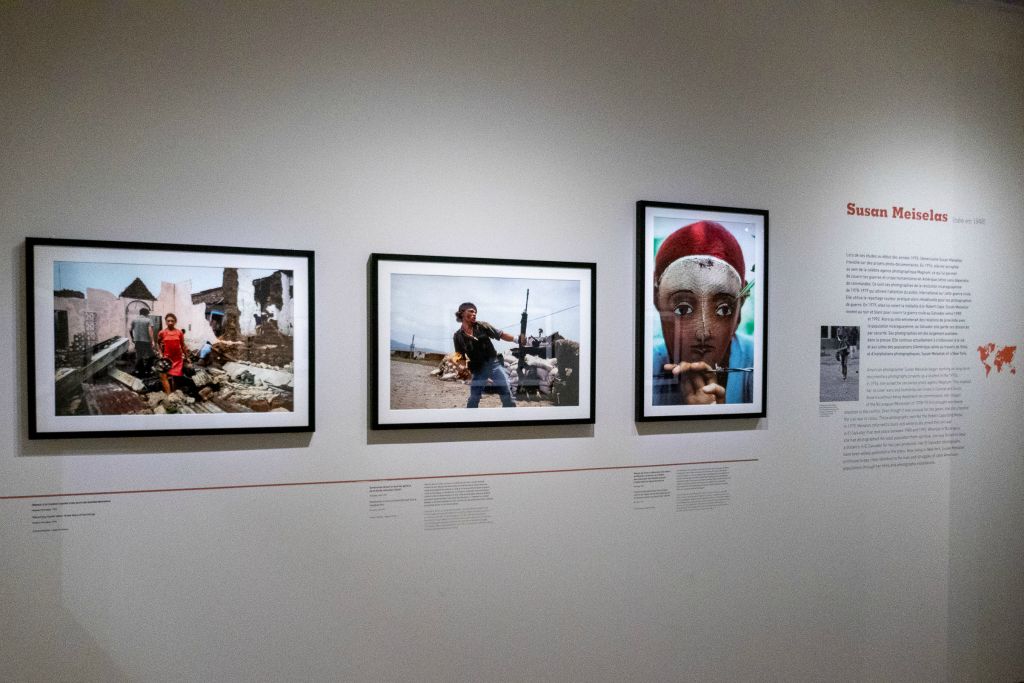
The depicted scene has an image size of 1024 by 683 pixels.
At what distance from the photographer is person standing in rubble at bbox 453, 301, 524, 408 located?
93.2 inches

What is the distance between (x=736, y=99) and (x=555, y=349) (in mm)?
1258

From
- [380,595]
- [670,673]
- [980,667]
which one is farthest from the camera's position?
[980,667]

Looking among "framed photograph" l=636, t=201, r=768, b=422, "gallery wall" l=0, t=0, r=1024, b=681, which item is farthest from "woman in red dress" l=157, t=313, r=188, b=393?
"framed photograph" l=636, t=201, r=768, b=422

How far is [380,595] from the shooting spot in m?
2.33

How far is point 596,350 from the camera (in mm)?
2525

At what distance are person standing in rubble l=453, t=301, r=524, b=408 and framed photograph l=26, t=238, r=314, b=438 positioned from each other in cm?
51

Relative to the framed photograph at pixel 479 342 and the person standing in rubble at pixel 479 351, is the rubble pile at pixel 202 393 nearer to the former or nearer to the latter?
the framed photograph at pixel 479 342

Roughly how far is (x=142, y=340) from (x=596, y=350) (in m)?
1.50

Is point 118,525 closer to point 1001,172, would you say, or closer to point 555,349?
point 555,349

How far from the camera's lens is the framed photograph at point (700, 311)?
2.58 m

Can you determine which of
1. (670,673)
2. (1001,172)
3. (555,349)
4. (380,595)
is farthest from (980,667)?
(380,595)

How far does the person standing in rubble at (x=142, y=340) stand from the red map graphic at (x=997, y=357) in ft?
10.9

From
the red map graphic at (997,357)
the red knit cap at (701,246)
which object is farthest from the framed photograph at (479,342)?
the red map graphic at (997,357)

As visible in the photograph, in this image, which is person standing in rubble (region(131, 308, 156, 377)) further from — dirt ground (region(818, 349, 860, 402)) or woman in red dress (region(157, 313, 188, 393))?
dirt ground (region(818, 349, 860, 402))
